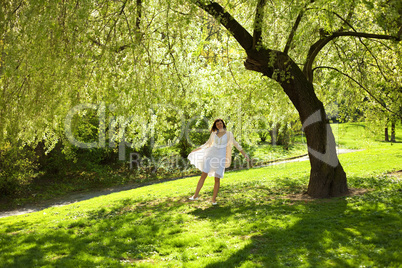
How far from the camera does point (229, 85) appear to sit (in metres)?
14.9

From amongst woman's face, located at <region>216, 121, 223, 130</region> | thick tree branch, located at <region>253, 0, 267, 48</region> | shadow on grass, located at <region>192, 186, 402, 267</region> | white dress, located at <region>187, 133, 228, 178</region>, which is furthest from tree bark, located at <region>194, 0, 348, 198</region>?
white dress, located at <region>187, 133, 228, 178</region>

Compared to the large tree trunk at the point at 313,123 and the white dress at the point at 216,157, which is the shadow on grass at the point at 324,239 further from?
the white dress at the point at 216,157

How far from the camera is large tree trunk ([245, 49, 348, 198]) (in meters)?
9.44

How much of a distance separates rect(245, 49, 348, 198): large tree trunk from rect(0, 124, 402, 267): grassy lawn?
2.03 ft

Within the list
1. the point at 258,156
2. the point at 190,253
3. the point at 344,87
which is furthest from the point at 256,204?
the point at 258,156

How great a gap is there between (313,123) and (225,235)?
460 cm

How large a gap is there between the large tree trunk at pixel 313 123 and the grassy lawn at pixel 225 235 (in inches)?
24.3

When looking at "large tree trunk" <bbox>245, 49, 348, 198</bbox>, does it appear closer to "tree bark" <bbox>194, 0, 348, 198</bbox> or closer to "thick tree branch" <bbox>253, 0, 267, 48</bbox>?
"tree bark" <bbox>194, 0, 348, 198</bbox>

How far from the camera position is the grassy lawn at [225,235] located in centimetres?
551

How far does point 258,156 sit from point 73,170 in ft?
51.1

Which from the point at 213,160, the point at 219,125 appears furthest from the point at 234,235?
the point at 219,125

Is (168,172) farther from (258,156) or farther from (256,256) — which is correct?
(256,256)

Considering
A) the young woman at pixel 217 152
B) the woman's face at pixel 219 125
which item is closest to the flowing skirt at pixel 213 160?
the young woman at pixel 217 152

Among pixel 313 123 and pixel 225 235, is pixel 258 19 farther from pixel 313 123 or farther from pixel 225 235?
pixel 225 235
